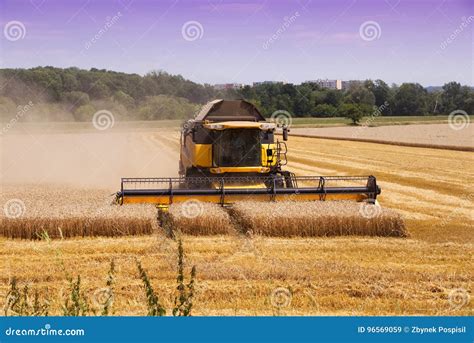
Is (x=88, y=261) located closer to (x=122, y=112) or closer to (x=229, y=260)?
(x=229, y=260)

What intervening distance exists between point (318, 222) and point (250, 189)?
2.29 m

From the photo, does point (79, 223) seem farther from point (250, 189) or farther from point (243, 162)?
point (243, 162)

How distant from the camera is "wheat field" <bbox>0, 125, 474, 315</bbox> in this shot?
23.4 feet

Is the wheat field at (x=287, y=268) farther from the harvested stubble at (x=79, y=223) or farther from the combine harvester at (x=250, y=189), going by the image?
the combine harvester at (x=250, y=189)

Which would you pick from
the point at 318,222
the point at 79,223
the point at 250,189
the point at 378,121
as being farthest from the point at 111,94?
the point at 378,121

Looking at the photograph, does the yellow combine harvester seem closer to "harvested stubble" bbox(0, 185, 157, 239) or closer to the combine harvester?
the combine harvester

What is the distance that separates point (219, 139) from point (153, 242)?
13.3 feet

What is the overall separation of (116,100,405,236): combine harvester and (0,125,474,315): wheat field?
376mm

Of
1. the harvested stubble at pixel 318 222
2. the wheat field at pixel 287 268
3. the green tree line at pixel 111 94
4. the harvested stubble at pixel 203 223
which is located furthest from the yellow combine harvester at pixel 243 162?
the green tree line at pixel 111 94

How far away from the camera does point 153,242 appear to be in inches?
414

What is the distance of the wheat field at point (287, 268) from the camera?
23.4ft

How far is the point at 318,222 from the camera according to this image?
36.8 ft

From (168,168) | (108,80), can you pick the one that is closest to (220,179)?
(168,168)

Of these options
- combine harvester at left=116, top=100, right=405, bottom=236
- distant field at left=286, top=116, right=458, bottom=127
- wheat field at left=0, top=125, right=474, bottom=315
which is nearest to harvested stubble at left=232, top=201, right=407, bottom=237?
combine harvester at left=116, top=100, right=405, bottom=236
